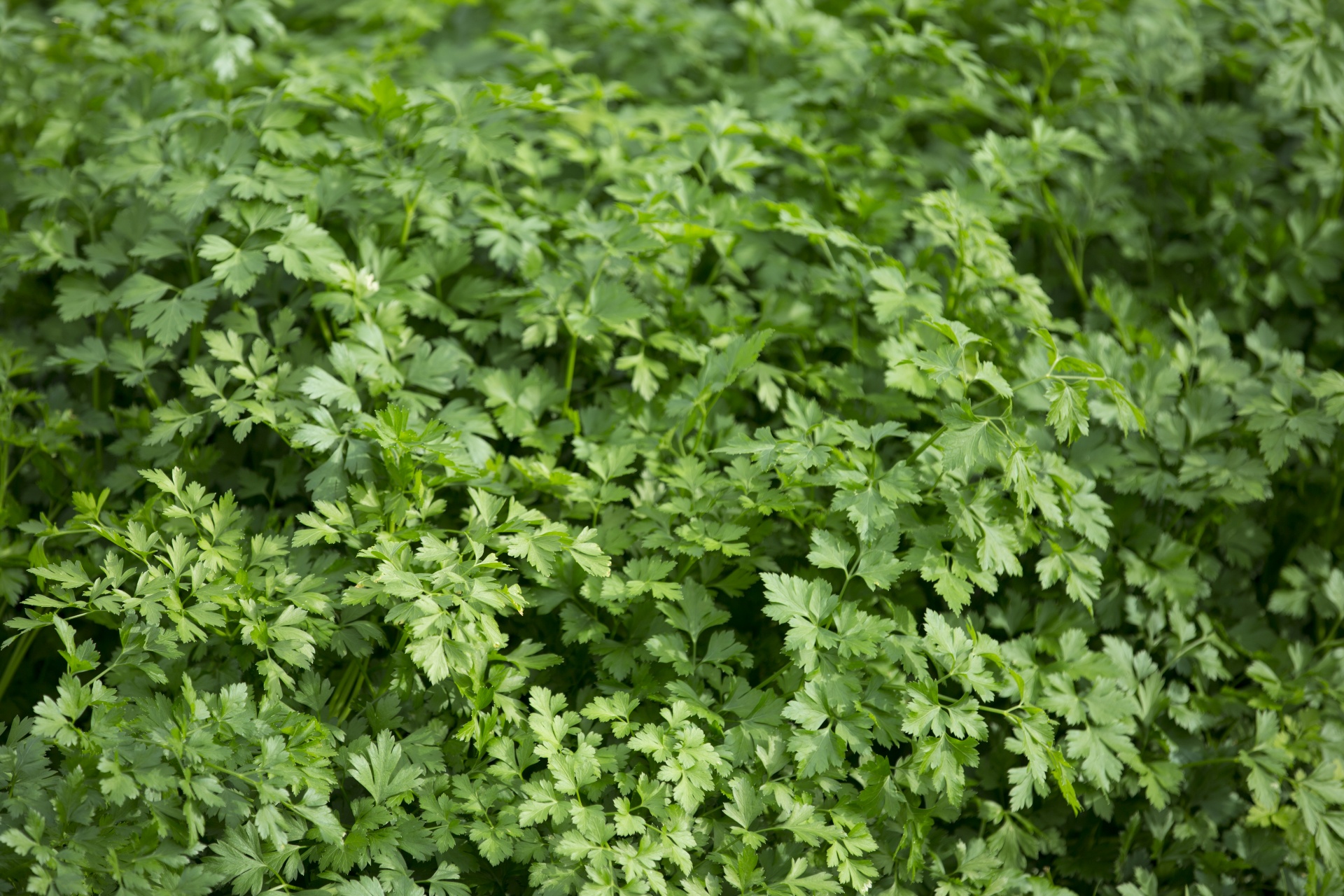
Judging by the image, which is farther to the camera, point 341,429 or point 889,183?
point 889,183

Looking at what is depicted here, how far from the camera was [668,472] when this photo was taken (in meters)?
2.26

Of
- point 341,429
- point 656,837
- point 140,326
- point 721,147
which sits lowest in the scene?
point 656,837

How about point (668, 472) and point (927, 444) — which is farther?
point (668, 472)

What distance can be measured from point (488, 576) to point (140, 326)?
1.06 m

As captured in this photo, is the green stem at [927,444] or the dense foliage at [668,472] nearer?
the dense foliage at [668,472]

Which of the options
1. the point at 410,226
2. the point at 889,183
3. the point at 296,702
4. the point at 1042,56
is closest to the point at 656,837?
the point at 296,702

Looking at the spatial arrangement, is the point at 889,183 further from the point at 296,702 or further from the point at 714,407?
the point at 296,702

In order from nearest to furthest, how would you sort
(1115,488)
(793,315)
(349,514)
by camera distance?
(349,514) < (1115,488) < (793,315)

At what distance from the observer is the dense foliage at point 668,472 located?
1850 millimetres

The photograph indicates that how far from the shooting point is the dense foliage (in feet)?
6.07

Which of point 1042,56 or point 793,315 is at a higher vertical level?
point 1042,56

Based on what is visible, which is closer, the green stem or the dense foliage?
the dense foliage

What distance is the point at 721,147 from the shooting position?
8.55 feet

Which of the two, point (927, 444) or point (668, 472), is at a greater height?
point (927, 444)
